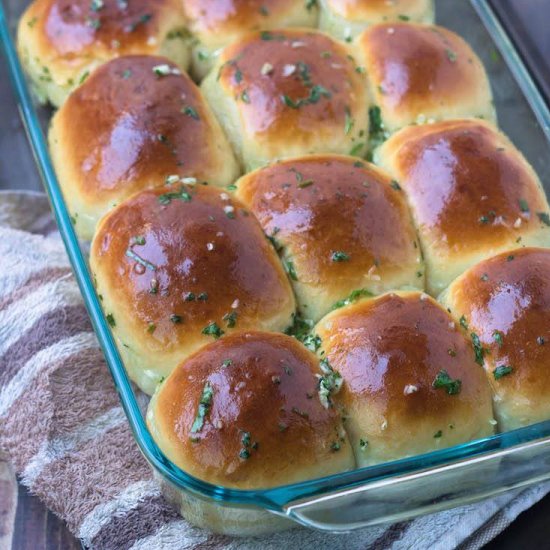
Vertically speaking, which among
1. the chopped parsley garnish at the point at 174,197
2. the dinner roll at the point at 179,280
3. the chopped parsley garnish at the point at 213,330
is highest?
the chopped parsley garnish at the point at 174,197

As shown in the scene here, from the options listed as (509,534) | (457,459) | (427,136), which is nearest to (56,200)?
(427,136)

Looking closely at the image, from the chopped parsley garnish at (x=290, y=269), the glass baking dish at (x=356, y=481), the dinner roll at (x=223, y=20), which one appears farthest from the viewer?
the dinner roll at (x=223, y=20)

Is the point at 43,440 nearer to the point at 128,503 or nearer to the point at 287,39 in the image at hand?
the point at 128,503

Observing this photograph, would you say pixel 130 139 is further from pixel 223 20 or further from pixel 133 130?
pixel 223 20

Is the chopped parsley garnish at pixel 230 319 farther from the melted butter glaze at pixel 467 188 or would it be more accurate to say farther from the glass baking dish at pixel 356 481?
the melted butter glaze at pixel 467 188

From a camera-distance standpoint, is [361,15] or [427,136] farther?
[361,15]

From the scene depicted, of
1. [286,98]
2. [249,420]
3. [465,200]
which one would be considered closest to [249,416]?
[249,420]

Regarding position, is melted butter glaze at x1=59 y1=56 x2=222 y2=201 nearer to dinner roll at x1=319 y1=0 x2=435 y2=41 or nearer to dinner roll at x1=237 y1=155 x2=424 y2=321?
dinner roll at x1=237 y1=155 x2=424 y2=321

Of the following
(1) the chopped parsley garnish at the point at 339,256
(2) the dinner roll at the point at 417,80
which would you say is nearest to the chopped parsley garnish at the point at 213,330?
(1) the chopped parsley garnish at the point at 339,256
